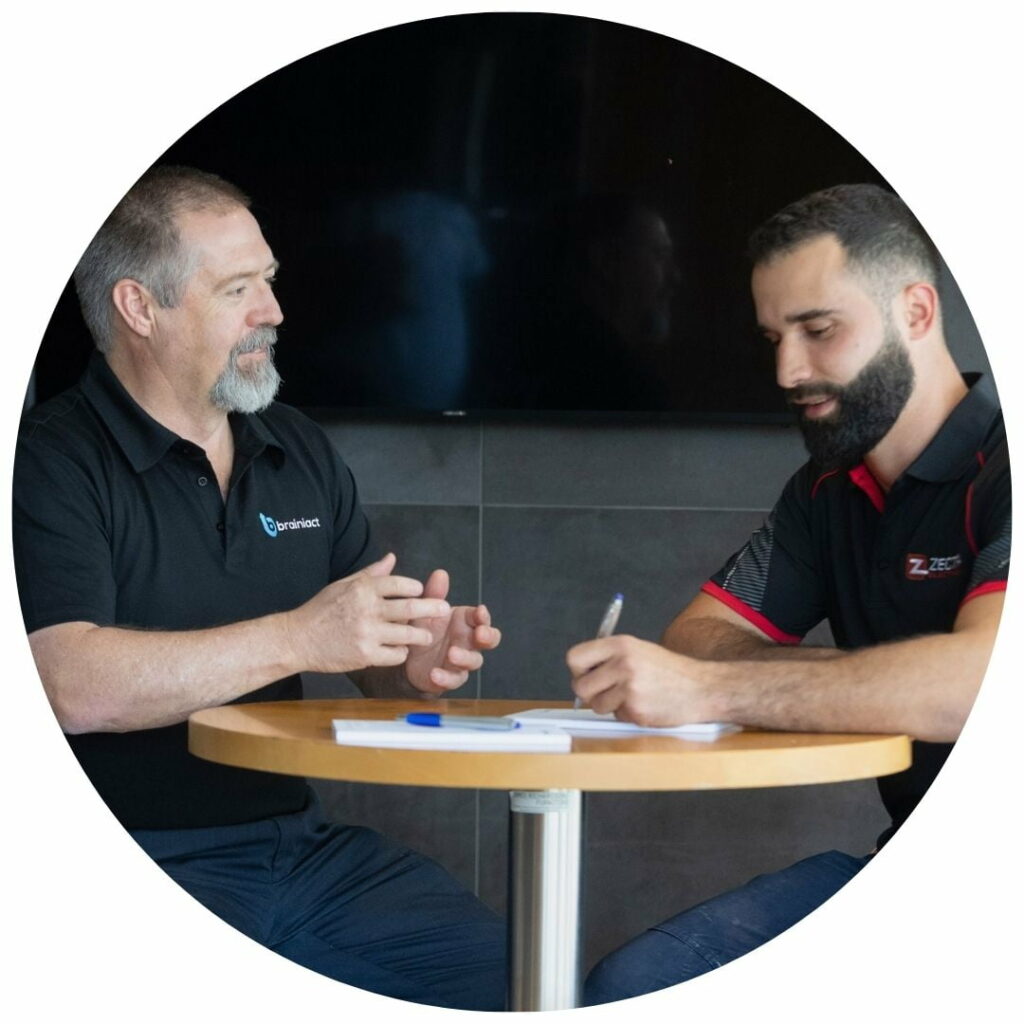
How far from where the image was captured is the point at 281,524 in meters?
2.31

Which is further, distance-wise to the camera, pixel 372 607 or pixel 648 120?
pixel 648 120

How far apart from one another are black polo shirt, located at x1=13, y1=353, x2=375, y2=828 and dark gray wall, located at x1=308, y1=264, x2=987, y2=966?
0.37 ft

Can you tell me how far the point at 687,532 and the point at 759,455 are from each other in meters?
0.15

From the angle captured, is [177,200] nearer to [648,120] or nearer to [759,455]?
[648,120]

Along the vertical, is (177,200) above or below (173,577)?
above

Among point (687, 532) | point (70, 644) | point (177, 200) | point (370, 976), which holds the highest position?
point (177, 200)

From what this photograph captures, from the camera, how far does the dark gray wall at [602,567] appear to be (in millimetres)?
2256

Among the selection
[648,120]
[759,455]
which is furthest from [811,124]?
[759,455]

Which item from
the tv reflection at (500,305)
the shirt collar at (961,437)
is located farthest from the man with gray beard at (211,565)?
the shirt collar at (961,437)

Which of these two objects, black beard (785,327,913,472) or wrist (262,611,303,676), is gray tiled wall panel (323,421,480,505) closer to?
wrist (262,611,303,676)

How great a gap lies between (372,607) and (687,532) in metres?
0.49

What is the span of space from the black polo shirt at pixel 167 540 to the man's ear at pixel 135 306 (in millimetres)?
79

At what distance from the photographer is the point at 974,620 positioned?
6.92 feet

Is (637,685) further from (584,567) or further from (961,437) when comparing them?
(961,437)
